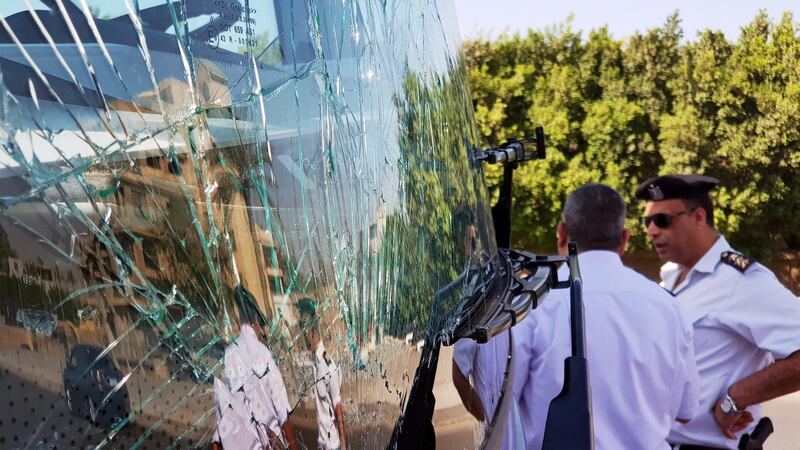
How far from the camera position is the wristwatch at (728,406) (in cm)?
318

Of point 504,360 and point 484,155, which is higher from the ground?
point 484,155

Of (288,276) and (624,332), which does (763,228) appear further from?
(288,276)

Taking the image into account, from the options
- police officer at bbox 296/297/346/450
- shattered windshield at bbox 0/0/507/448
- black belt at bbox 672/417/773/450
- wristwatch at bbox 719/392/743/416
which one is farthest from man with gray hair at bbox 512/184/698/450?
police officer at bbox 296/297/346/450

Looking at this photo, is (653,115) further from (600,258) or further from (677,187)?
(600,258)

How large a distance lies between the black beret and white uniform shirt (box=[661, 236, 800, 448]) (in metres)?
0.43

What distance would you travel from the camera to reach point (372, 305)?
3.52ft

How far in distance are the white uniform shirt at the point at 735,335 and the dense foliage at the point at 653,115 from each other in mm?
10205

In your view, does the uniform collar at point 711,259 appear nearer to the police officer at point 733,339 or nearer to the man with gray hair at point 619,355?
the police officer at point 733,339

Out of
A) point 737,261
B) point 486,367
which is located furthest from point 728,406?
point 486,367

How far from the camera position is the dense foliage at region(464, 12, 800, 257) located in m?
13.6

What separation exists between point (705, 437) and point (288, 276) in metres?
2.84

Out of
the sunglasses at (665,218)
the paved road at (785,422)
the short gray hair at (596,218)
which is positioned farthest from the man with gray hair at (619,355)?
the paved road at (785,422)

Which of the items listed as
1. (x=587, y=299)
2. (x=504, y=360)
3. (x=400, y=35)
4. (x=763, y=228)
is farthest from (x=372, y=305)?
(x=763, y=228)

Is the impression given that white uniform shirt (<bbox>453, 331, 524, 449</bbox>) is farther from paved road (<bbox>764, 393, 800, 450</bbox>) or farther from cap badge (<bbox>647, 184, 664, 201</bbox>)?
paved road (<bbox>764, 393, 800, 450</bbox>)
